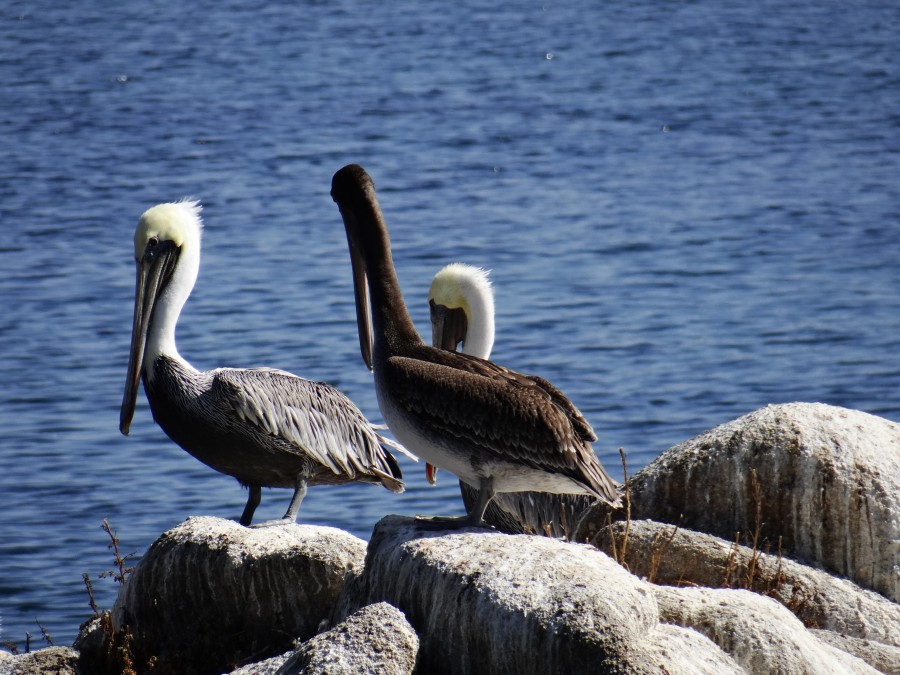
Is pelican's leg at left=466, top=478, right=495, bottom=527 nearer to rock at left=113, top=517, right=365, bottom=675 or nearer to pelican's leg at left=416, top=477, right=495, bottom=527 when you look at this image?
pelican's leg at left=416, top=477, right=495, bottom=527

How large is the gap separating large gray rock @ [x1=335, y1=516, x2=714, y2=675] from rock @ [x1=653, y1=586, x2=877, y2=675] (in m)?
0.52

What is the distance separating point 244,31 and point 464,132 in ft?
31.1

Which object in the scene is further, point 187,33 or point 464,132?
point 187,33

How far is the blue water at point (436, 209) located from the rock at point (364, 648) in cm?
391

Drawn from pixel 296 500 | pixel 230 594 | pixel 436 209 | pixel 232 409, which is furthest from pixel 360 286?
pixel 436 209

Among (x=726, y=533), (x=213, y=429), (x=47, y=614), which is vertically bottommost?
(x=47, y=614)

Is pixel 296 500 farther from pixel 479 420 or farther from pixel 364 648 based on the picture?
pixel 364 648

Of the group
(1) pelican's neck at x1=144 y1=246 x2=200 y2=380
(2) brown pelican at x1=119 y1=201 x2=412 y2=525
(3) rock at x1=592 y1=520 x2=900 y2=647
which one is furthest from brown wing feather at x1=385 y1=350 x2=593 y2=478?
(1) pelican's neck at x1=144 y1=246 x2=200 y2=380

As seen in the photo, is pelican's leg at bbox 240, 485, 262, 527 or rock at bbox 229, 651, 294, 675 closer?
rock at bbox 229, 651, 294, 675

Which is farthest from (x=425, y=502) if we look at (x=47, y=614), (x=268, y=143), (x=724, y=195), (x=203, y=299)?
(x=268, y=143)

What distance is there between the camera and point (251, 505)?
612 centimetres

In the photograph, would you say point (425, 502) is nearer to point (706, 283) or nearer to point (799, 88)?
point (706, 283)

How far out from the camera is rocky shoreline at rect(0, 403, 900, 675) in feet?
13.1

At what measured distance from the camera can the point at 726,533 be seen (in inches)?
233
